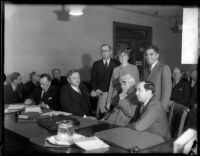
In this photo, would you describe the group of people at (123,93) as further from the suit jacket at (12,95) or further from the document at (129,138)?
the document at (129,138)

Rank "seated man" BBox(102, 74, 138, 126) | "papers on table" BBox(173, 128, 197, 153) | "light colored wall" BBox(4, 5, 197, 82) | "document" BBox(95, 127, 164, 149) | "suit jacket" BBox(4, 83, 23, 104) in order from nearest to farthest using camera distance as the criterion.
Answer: "papers on table" BBox(173, 128, 197, 153), "document" BBox(95, 127, 164, 149), "seated man" BBox(102, 74, 138, 126), "suit jacket" BBox(4, 83, 23, 104), "light colored wall" BBox(4, 5, 197, 82)

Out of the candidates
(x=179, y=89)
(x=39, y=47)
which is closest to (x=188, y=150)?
(x=179, y=89)

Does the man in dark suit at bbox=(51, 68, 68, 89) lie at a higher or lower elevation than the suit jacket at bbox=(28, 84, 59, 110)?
higher

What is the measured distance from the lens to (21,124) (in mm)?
1227

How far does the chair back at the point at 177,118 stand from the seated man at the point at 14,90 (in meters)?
1.45

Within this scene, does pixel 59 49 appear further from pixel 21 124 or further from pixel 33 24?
pixel 21 124

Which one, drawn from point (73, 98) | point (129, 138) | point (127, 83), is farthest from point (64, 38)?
point (129, 138)

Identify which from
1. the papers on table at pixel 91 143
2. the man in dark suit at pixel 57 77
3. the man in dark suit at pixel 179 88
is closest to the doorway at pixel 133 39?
the man in dark suit at pixel 179 88

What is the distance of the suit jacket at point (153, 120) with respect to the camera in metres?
1.17

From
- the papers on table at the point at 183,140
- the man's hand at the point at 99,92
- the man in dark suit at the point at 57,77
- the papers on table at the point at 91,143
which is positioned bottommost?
the papers on table at the point at 91,143

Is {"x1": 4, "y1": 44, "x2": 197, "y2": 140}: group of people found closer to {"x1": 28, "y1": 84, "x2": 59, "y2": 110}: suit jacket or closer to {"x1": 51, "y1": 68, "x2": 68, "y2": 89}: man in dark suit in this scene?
{"x1": 28, "y1": 84, "x2": 59, "y2": 110}: suit jacket

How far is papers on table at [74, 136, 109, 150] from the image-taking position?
828 mm

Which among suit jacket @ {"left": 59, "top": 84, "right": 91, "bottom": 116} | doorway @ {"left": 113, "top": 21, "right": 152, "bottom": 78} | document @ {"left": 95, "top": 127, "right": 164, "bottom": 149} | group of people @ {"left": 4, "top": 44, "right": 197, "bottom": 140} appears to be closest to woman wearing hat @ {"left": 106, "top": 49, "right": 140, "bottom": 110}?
group of people @ {"left": 4, "top": 44, "right": 197, "bottom": 140}
